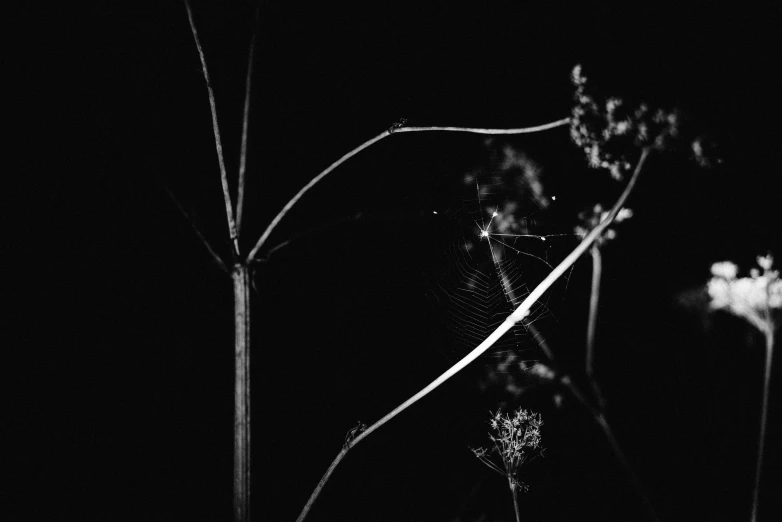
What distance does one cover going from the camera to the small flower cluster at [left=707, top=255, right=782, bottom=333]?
3174 millimetres

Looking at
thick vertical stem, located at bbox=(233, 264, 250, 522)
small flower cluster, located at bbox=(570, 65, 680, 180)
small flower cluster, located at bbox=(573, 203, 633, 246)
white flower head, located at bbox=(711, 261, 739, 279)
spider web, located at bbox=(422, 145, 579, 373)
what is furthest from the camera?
white flower head, located at bbox=(711, 261, 739, 279)

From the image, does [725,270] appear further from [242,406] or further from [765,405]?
[242,406]

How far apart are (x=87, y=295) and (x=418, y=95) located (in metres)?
2.26

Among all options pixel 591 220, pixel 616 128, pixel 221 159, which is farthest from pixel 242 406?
pixel 591 220

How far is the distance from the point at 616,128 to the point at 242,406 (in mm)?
1859

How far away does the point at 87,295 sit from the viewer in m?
2.96

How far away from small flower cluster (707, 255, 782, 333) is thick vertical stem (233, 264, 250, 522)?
2936mm

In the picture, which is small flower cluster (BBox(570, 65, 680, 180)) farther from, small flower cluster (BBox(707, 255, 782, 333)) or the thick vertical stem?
small flower cluster (BBox(707, 255, 782, 333))

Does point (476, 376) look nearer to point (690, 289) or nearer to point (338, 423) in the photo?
point (338, 423)

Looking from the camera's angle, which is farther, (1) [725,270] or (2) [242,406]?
(1) [725,270]

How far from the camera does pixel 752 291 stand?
10.7 feet

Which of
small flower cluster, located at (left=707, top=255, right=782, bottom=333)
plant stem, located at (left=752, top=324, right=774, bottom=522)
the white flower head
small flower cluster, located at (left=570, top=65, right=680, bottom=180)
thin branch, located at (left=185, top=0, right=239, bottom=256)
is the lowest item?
plant stem, located at (left=752, top=324, right=774, bottom=522)

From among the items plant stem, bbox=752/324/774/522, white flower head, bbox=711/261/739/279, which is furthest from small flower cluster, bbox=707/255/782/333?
plant stem, bbox=752/324/774/522

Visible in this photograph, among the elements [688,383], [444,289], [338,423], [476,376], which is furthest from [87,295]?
[688,383]
